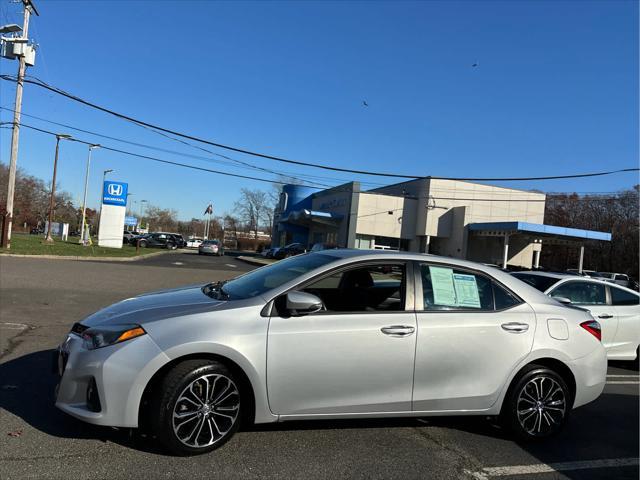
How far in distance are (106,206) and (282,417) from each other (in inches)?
1410

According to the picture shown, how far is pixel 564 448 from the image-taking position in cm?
434

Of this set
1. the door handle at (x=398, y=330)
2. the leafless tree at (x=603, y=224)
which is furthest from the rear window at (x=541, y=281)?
the leafless tree at (x=603, y=224)

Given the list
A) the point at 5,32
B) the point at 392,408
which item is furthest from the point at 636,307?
the point at 5,32

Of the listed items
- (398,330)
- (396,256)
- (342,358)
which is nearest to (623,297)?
(396,256)

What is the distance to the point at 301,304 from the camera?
12.1ft

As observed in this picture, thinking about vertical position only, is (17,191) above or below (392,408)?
above

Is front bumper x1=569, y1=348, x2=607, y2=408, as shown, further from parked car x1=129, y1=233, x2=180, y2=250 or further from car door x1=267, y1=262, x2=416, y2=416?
parked car x1=129, y1=233, x2=180, y2=250

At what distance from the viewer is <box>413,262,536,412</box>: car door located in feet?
13.3

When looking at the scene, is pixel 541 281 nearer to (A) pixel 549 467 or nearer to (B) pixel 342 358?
(A) pixel 549 467

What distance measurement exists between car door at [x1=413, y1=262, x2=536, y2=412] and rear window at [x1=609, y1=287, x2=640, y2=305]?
175 inches

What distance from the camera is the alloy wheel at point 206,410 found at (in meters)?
3.54

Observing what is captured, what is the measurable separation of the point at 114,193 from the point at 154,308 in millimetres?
35150

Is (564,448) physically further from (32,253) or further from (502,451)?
(32,253)

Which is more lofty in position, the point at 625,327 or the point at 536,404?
the point at 625,327
